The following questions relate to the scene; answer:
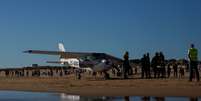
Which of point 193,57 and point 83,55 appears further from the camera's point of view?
point 83,55

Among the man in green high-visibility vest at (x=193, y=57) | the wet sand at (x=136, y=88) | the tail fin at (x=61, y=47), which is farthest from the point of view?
the tail fin at (x=61, y=47)

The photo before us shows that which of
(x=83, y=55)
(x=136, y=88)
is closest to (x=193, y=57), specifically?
(x=136, y=88)

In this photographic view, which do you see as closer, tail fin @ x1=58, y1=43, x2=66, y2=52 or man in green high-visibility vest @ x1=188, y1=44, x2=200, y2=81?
man in green high-visibility vest @ x1=188, y1=44, x2=200, y2=81

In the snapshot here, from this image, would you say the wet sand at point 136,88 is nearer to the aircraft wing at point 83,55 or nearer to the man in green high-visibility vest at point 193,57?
the man in green high-visibility vest at point 193,57

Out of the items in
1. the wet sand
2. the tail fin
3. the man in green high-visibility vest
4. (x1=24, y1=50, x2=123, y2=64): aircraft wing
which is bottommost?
the wet sand

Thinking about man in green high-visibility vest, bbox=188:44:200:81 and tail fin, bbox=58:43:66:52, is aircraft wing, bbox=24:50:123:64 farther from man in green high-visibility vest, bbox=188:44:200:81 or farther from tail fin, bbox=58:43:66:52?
tail fin, bbox=58:43:66:52

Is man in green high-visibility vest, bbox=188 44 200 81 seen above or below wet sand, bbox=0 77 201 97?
above

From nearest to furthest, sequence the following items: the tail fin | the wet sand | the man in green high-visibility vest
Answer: the wet sand, the man in green high-visibility vest, the tail fin

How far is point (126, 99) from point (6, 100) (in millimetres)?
4962

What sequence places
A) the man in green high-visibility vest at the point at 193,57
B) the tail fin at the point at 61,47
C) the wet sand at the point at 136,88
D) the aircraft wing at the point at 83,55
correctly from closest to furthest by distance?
1. the wet sand at the point at 136,88
2. the man in green high-visibility vest at the point at 193,57
3. the aircraft wing at the point at 83,55
4. the tail fin at the point at 61,47

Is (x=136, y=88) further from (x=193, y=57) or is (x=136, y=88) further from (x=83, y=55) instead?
(x=83, y=55)

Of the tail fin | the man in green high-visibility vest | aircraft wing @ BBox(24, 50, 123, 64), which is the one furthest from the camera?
the tail fin

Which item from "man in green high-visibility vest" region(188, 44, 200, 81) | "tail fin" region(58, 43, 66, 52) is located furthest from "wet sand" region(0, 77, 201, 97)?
"tail fin" region(58, 43, 66, 52)

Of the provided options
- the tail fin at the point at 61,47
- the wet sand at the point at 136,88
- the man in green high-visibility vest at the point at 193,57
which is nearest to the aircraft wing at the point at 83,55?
the wet sand at the point at 136,88
